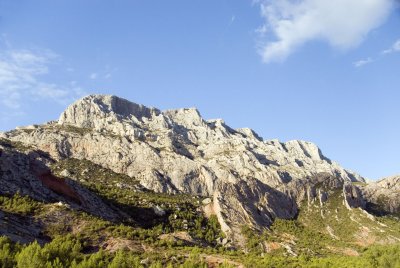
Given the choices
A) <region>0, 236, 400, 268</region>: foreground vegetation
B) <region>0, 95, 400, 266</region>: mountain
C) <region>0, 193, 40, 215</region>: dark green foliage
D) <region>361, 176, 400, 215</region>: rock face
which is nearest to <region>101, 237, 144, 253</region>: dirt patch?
<region>0, 236, 400, 268</region>: foreground vegetation

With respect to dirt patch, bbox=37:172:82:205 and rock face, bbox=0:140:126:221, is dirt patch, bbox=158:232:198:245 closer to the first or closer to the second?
rock face, bbox=0:140:126:221

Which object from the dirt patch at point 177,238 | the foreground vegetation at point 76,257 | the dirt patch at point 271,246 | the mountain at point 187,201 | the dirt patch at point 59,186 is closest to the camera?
the foreground vegetation at point 76,257

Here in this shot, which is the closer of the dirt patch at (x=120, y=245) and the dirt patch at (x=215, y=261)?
the dirt patch at (x=215, y=261)

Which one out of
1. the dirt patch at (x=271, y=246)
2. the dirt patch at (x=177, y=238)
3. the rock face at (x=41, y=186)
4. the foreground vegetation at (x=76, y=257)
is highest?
the rock face at (x=41, y=186)

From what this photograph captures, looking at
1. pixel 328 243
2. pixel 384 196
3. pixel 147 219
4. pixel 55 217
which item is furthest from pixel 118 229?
pixel 384 196

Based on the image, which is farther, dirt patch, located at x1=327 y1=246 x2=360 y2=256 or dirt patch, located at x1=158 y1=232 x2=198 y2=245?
dirt patch, located at x1=327 y1=246 x2=360 y2=256

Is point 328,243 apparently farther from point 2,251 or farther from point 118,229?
point 2,251

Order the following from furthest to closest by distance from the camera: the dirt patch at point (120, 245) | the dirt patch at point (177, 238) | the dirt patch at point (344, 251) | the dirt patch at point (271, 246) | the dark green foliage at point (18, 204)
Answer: the dirt patch at point (344, 251) → the dirt patch at point (271, 246) → the dirt patch at point (177, 238) → the dark green foliage at point (18, 204) → the dirt patch at point (120, 245)

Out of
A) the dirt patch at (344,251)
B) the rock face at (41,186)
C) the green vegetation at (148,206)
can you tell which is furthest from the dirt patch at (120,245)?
the dirt patch at (344,251)

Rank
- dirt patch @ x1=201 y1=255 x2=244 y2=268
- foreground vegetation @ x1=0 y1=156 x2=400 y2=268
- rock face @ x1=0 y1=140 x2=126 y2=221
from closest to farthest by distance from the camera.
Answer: foreground vegetation @ x1=0 y1=156 x2=400 y2=268 < dirt patch @ x1=201 y1=255 x2=244 y2=268 < rock face @ x1=0 y1=140 x2=126 y2=221

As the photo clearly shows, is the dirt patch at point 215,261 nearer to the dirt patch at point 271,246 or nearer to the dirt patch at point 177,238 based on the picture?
the dirt patch at point 177,238

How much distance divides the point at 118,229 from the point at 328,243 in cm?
8318

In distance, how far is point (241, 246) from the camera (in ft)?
405

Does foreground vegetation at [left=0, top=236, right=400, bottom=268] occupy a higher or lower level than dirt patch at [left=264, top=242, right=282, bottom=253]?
lower
